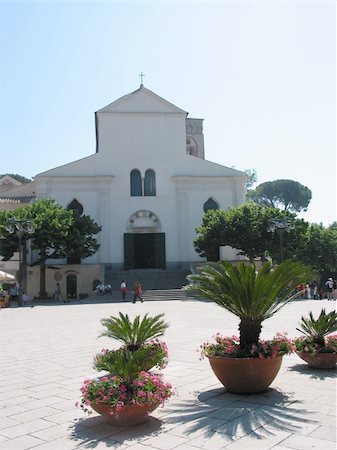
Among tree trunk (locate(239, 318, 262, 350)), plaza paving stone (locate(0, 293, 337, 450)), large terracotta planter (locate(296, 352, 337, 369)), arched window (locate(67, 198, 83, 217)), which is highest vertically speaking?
arched window (locate(67, 198, 83, 217))

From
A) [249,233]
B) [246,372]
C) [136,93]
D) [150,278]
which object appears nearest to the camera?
[246,372]

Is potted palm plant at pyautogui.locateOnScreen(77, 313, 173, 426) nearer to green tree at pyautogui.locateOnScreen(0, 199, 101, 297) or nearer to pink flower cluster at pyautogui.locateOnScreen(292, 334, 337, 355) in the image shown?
pink flower cluster at pyautogui.locateOnScreen(292, 334, 337, 355)

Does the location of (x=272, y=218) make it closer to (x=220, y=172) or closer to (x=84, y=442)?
(x=220, y=172)

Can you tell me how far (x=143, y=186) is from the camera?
39.4 meters

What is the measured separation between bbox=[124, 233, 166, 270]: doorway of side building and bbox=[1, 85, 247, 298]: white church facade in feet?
0.27

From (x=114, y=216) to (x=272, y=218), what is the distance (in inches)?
537

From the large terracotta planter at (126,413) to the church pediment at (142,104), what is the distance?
122 ft

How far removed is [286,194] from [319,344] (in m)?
73.6

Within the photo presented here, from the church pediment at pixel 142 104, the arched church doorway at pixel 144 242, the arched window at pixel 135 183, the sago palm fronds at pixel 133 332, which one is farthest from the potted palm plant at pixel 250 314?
the church pediment at pixel 142 104

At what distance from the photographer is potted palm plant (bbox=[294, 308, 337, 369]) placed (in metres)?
8.06

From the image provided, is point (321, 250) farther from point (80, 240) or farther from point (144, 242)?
point (80, 240)

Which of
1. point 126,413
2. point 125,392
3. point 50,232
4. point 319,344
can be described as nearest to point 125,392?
point 125,392

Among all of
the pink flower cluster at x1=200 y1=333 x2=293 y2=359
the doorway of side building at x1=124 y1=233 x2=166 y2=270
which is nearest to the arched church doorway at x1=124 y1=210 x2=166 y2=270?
the doorway of side building at x1=124 y1=233 x2=166 y2=270

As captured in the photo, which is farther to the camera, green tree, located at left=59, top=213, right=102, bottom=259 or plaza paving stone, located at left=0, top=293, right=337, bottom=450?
green tree, located at left=59, top=213, right=102, bottom=259
